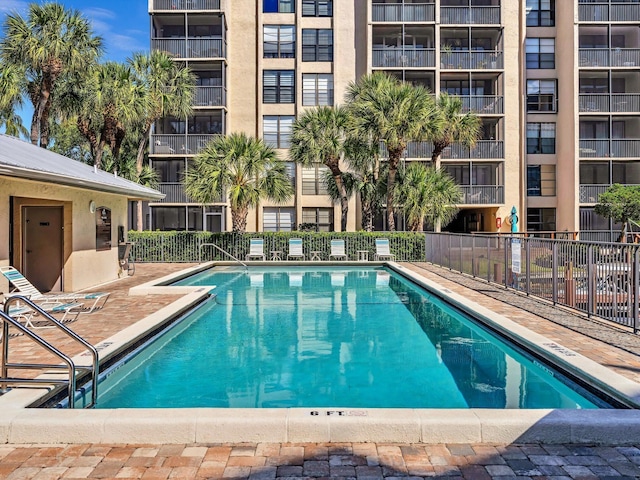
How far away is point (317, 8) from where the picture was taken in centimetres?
2948

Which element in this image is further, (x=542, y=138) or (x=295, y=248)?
(x=542, y=138)

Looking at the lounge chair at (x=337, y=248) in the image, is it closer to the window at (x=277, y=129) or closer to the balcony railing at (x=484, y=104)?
the window at (x=277, y=129)

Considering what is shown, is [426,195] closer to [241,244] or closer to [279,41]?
[241,244]

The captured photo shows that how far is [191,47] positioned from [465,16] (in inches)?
608

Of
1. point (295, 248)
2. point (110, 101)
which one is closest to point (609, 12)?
point (295, 248)

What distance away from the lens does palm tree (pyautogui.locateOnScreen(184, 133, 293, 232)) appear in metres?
20.8

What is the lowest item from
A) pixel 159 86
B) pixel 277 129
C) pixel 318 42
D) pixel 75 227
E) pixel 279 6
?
pixel 75 227

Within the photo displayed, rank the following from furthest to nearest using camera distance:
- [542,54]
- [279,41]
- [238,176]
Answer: [542,54]
[279,41]
[238,176]

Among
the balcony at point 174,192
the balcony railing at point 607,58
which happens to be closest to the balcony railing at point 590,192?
the balcony railing at point 607,58

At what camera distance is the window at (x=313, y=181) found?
2911 centimetres

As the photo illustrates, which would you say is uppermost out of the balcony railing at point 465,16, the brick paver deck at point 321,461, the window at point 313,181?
the balcony railing at point 465,16

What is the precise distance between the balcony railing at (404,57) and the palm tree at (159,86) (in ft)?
34.9

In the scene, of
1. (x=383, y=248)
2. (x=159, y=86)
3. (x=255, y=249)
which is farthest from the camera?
(x=159, y=86)

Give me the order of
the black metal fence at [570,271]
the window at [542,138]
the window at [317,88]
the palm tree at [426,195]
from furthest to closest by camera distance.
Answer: the window at [542,138] → the window at [317,88] → the palm tree at [426,195] → the black metal fence at [570,271]
